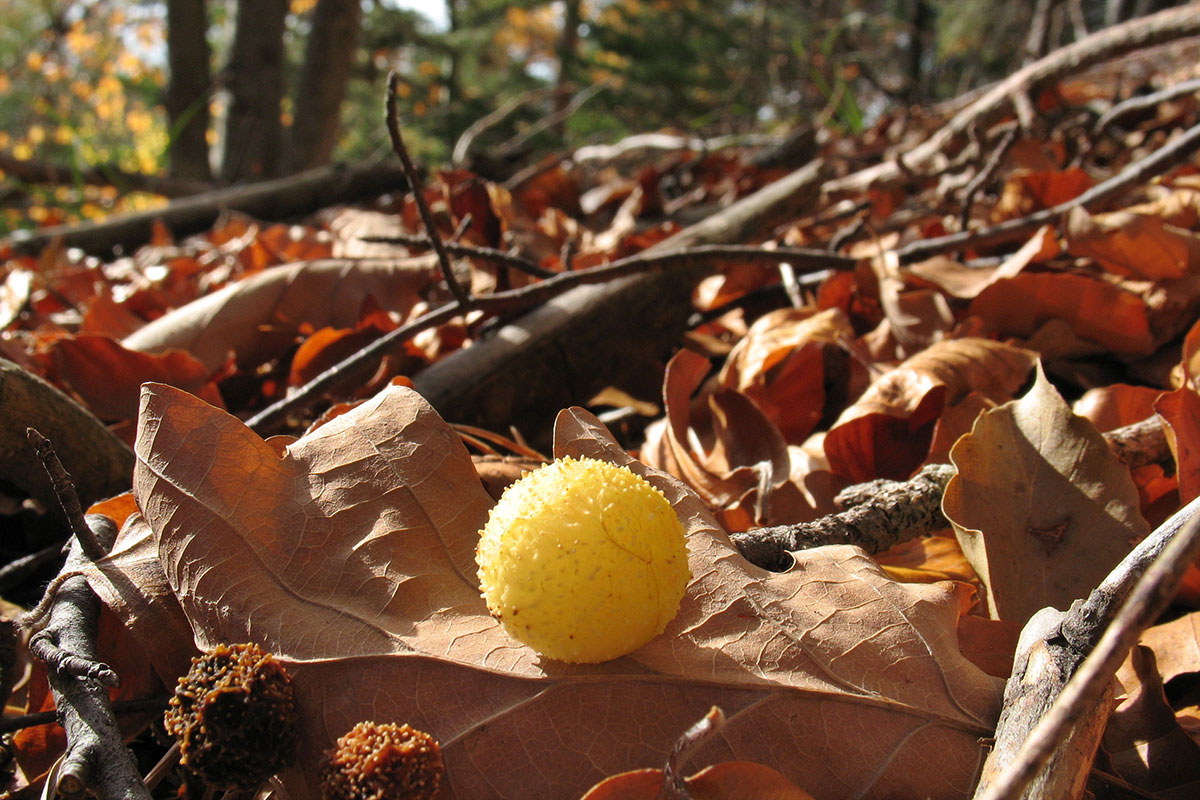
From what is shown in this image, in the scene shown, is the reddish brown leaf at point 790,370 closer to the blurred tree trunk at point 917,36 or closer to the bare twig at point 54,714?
the bare twig at point 54,714

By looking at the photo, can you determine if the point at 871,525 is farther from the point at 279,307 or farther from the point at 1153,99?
the point at 1153,99

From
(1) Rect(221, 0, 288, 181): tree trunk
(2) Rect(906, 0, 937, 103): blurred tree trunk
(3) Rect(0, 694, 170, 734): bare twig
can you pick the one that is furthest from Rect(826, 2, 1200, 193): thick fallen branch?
(2) Rect(906, 0, 937, 103): blurred tree trunk

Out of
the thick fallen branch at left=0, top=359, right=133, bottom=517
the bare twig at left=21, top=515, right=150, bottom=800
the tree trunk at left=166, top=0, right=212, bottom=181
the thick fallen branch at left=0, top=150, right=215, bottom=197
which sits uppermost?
the tree trunk at left=166, top=0, right=212, bottom=181

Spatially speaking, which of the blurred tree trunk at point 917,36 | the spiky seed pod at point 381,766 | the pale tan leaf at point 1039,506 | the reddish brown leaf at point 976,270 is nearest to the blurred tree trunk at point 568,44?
the blurred tree trunk at point 917,36

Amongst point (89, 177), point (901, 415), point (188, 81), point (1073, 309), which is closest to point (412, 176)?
point (901, 415)

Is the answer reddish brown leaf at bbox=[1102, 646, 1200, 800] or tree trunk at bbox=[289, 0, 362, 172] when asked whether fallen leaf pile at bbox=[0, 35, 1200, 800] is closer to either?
reddish brown leaf at bbox=[1102, 646, 1200, 800]

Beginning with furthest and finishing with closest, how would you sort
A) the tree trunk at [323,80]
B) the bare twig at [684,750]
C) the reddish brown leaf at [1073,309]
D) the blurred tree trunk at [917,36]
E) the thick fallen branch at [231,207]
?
the blurred tree trunk at [917,36]
the tree trunk at [323,80]
the thick fallen branch at [231,207]
the reddish brown leaf at [1073,309]
the bare twig at [684,750]

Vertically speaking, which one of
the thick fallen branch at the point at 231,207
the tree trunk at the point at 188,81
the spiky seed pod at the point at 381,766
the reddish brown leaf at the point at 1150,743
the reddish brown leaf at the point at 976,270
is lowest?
the reddish brown leaf at the point at 1150,743
